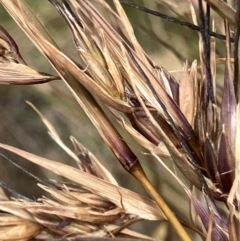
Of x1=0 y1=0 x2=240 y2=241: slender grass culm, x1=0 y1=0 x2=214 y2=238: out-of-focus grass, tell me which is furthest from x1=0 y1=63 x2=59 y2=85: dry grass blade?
x1=0 y1=0 x2=214 y2=238: out-of-focus grass

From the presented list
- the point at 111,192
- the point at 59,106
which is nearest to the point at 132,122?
the point at 111,192

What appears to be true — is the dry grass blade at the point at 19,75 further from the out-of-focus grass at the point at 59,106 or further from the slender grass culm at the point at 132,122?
the out-of-focus grass at the point at 59,106

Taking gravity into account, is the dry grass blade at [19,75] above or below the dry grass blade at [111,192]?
above

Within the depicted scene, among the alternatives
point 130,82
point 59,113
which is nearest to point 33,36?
point 130,82

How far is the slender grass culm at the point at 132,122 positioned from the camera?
0.59 feet

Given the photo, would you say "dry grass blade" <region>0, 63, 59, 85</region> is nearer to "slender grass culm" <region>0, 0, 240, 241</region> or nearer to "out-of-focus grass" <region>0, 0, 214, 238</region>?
"slender grass culm" <region>0, 0, 240, 241</region>

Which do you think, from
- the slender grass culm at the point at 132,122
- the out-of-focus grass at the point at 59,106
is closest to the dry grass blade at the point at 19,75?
the slender grass culm at the point at 132,122

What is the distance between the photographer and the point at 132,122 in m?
0.20

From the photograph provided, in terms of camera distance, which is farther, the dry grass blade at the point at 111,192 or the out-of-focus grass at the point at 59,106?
the out-of-focus grass at the point at 59,106

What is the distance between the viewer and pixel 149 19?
0.32 metres

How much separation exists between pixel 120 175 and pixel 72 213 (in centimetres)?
12

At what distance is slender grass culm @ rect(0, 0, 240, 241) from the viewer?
0.59 ft

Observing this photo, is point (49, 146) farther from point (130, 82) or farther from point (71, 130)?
point (130, 82)

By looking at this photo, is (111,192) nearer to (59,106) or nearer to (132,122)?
(132,122)
